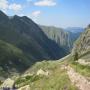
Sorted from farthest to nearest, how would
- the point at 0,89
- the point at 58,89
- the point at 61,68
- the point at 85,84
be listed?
the point at 0,89 < the point at 61,68 < the point at 58,89 < the point at 85,84

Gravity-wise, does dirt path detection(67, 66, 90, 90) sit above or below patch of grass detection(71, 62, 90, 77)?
below

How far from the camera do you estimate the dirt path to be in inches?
1727

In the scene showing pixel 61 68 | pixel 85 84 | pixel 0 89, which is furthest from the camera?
pixel 0 89

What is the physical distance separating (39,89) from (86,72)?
899 centimetres

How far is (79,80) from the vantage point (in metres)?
45.7

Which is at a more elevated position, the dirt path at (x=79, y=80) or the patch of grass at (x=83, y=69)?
the patch of grass at (x=83, y=69)

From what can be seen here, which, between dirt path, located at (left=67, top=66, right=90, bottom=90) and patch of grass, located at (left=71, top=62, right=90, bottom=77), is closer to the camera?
dirt path, located at (left=67, top=66, right=90, bottom=90)

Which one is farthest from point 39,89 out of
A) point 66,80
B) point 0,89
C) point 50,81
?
point 0,89

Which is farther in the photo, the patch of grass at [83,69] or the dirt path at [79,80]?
the patch of grass at [83,69]

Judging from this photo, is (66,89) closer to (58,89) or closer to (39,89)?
(58,89)

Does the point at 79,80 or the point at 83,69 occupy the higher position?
the point at 83,69

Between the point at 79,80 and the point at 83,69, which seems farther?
the point at 83,69

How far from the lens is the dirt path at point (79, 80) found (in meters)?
43.9

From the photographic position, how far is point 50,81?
5116cm
